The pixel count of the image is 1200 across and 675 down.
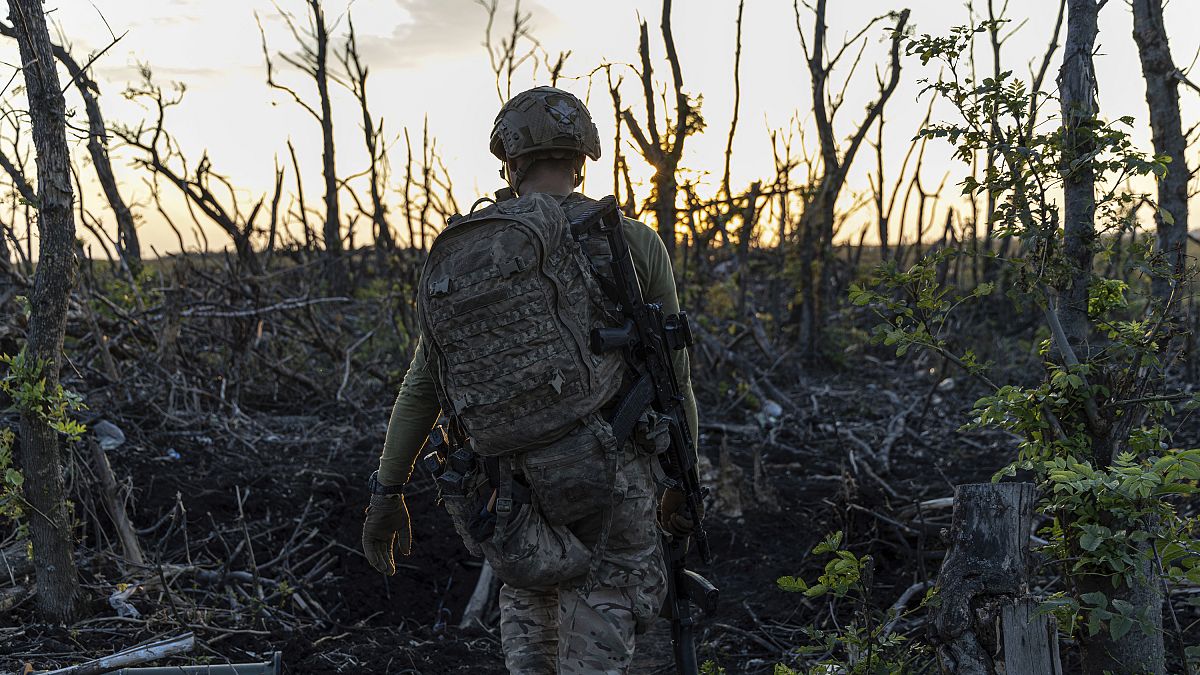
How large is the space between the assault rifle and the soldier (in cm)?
6

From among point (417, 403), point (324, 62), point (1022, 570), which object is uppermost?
point (324, 62)

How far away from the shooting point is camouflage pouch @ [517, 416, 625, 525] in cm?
236

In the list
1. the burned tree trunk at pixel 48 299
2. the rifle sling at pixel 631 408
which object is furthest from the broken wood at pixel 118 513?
the rifle sling at pixel 631 408

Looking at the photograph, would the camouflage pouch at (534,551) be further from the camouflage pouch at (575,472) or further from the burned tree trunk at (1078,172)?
the burned tree trunk at (1078,172)

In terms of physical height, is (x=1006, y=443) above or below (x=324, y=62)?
below

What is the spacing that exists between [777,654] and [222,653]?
2305mm

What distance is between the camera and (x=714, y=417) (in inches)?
334

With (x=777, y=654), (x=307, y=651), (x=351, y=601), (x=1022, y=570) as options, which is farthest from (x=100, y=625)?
(x=1022, y=570)

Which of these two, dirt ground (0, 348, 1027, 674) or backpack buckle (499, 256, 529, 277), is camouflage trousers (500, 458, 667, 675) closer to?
backpack buckle (499, 256, 529, 277)

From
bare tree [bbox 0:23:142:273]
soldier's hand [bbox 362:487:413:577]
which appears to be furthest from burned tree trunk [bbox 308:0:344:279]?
soldier's hand [bbox 362:487:413:577]

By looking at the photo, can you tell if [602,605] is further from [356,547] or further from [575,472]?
[356,547]

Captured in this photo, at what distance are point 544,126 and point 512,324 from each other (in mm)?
602

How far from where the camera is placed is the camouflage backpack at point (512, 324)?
2316 mm

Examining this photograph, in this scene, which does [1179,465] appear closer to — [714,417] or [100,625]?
[100,625]
